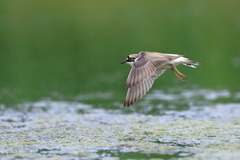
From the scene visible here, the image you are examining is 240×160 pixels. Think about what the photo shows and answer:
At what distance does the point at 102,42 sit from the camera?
1129 inches

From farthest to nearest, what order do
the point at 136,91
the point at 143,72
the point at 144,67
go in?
the point at 144,67, the point at 143,72, the point at 136,91

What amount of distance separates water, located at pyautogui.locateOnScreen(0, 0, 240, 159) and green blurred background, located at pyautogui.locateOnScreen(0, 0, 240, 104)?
55 mm

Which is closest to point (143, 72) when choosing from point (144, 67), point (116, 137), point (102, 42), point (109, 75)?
point (144, 67)

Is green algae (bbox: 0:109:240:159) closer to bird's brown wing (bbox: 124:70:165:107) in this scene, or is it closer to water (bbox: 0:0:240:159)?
water (bbox: 0:0:240:159)

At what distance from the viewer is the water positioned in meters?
10.9

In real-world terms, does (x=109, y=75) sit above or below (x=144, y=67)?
above

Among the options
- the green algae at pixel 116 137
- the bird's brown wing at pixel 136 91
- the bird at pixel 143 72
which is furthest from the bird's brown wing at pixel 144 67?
the green algae at pixel 116 137

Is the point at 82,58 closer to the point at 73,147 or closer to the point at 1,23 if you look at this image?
the point at 1,23

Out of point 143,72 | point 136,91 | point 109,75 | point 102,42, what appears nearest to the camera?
point 136,91

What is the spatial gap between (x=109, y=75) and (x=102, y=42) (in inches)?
331

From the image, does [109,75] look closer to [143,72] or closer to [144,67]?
[144,67]

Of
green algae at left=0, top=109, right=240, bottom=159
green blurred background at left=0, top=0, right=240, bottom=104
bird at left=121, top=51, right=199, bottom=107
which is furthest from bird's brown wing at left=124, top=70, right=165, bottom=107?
green blurred background at left=0, top=0, right=240, bottom=104

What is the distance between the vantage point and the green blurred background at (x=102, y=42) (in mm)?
19156

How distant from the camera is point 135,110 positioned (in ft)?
49.3
